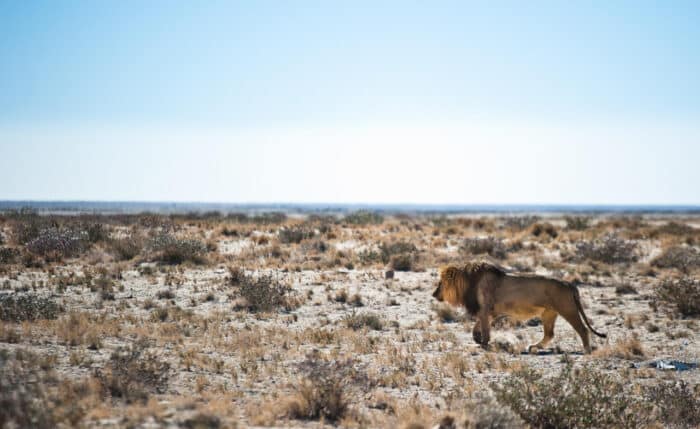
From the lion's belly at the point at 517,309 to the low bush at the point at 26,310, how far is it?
7966 millimetres

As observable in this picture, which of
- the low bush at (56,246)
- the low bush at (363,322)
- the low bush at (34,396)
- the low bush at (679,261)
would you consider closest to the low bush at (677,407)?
the low bush at (363,322)

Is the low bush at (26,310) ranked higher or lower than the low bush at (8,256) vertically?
lower

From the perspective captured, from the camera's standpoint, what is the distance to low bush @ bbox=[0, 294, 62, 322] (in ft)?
36.2

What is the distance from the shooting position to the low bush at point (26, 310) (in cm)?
1105

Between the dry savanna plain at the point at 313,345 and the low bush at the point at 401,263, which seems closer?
the dry savanna plain at the point at 313,345

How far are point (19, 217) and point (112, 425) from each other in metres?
31.5

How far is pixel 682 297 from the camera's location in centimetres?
1382

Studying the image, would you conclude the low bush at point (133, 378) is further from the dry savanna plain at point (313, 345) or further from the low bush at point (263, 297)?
the low bush at point (263, 297)

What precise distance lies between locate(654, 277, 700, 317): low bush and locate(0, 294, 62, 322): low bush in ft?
42.2

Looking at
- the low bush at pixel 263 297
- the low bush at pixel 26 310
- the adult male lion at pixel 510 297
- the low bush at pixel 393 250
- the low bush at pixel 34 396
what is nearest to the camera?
the low bush at pixel 34 396

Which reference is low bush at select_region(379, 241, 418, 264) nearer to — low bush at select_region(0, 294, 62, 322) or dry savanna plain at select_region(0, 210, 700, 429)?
dry savanna plain at select_region(0, 210, 700, 429)

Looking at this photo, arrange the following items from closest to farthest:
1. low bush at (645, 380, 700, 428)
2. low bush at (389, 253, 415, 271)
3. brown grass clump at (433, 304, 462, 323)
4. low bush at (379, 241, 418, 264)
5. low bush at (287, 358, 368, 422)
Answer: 1. low bush at (287, 358, 368, 422)
2. low bush at (645, 380, 700, 428)
3. brown grass clump at (433, 304, 462, 323)
4. low bush at (389, 253, 415, 271)
5. low bush at (379, 241, 418, 264)

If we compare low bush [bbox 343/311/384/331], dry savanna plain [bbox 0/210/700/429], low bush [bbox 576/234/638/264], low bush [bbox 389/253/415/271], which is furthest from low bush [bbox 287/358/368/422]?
low bush [bbox 576/234/638/264]

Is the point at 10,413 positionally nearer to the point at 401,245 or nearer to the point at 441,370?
the point at 441,370
